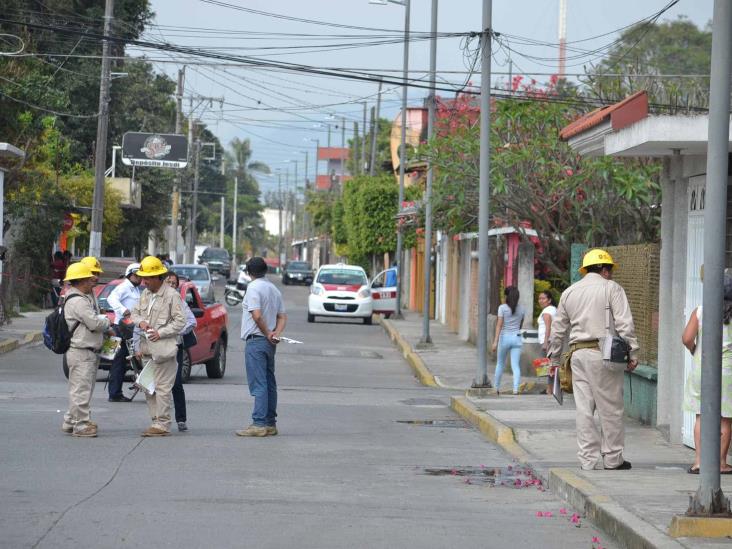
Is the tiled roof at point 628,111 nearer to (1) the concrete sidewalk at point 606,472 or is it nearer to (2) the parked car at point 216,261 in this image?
(1) the concrete sidewalk at point 606,472

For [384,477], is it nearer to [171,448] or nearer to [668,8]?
[171,448]

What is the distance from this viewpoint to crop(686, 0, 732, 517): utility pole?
8297 mm

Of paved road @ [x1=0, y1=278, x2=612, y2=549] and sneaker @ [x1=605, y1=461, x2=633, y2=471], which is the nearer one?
paved road @ [x1=0, y1=278, x2=612, y2=549]

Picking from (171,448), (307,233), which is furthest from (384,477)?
(307,233)

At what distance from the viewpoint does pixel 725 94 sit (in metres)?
8.40

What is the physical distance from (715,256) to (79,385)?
23.7ft

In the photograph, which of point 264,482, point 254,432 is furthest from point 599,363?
point 254,432

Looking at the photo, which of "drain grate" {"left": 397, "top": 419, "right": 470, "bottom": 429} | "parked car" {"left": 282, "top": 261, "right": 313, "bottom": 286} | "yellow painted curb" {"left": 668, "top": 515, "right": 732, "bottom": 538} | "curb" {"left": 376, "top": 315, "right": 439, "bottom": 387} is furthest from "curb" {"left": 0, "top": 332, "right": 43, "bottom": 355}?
"parked car" {"left": 282, "top": 261, "right": 313, "bottom": 286}

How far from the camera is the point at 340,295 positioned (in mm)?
42625

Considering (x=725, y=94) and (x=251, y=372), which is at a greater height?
(x=725, y=94)

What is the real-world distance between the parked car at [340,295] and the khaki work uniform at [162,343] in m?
28.4

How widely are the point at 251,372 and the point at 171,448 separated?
4.84ft

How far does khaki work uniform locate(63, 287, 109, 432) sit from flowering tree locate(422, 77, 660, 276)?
11.4 meters

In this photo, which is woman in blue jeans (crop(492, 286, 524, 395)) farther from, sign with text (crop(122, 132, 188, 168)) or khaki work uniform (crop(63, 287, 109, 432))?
sign with text (crop(122, 132, 188, 168))
